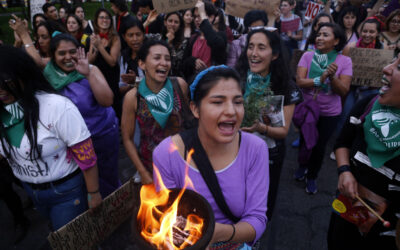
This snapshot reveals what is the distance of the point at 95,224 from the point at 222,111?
161 cm

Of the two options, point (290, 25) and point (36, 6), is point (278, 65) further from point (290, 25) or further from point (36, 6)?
point (36, 6)

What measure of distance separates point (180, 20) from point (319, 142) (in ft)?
10.1

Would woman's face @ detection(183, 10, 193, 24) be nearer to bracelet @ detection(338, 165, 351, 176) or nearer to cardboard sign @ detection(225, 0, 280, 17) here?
cardboard sign @ detection(225, 0, 280, 17)

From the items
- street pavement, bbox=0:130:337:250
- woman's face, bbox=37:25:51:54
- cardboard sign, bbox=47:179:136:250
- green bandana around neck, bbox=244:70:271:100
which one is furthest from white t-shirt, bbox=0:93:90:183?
woman's face, bbox=37:25:51:54

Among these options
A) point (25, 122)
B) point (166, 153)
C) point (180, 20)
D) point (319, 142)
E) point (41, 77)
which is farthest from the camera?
point (180, 20)

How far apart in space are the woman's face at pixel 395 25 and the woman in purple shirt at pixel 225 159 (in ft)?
15.1

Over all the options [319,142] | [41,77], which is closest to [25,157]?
[41,77]

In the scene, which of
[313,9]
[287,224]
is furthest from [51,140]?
[313,9]

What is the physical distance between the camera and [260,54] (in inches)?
104

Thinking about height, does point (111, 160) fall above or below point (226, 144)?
below

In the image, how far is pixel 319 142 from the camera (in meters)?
3.80

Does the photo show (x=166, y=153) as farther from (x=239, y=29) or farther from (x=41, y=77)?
(x=239, y=29)

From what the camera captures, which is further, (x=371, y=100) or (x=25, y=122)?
(x=371, y=100)

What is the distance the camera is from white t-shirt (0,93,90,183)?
2000 mm
